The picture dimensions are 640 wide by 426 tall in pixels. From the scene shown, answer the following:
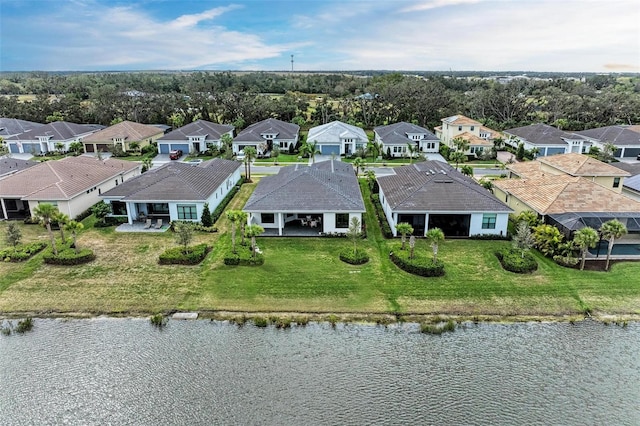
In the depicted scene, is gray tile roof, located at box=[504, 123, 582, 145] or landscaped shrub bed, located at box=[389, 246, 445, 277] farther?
gray tile roof, located at box=[504, 123, 582, 145]

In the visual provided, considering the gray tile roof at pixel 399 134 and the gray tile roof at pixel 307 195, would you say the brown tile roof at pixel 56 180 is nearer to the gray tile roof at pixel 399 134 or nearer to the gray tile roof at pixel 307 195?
the gray tile roof at pixel 307 195

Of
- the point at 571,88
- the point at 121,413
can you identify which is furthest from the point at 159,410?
the point at 571,88

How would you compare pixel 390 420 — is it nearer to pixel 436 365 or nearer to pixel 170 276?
pixel 436 365

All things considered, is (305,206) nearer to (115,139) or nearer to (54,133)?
(115,139)

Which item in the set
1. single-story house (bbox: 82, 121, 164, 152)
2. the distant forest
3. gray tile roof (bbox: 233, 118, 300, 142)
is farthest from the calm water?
the distant forest

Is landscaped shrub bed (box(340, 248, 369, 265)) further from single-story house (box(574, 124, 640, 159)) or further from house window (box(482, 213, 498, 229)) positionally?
single-story house (box(574, 124, 640, 159))

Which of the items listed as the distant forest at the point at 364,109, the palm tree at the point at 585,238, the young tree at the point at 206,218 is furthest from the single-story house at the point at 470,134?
the young tree at the point at 206,218
